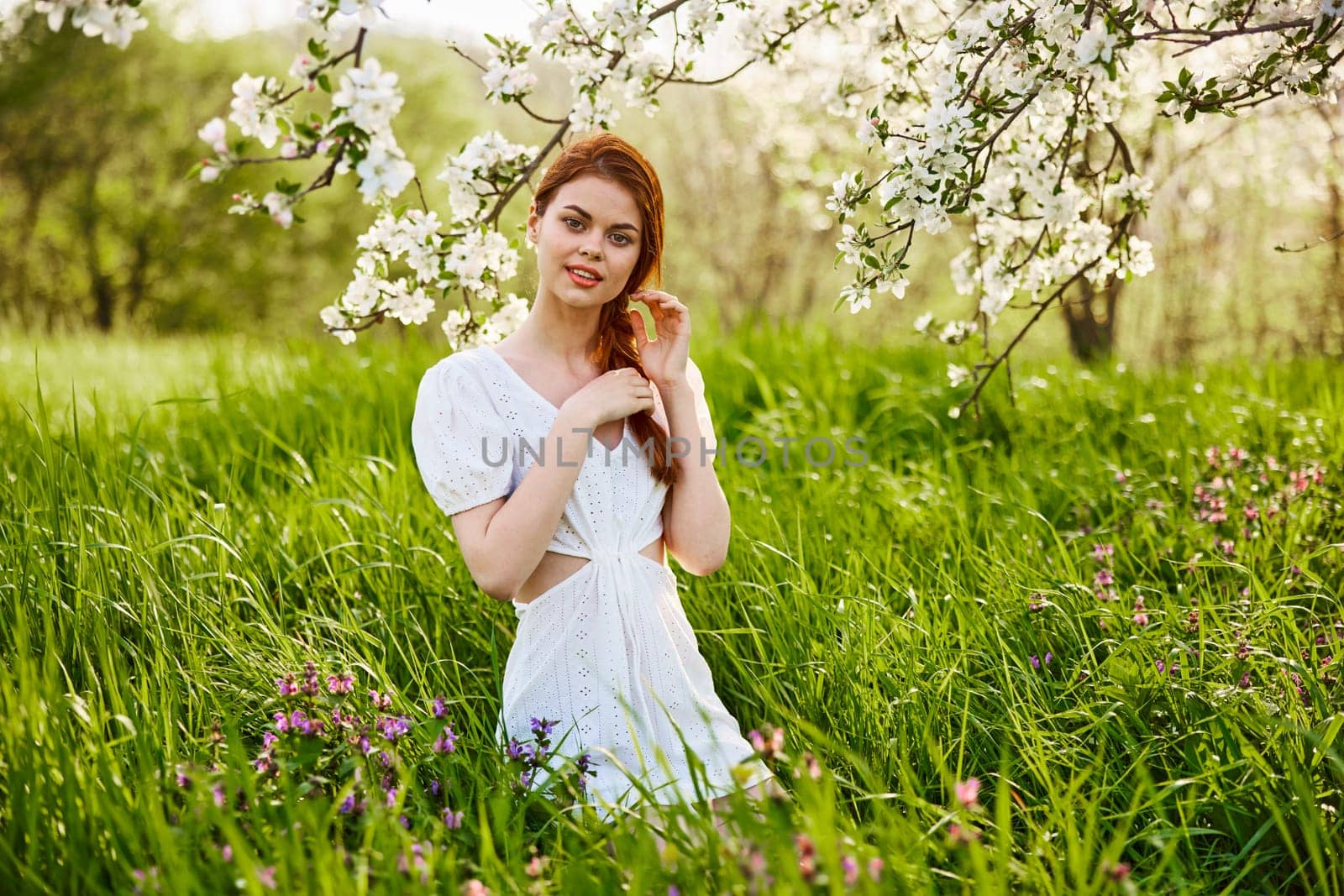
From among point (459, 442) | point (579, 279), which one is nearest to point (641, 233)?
point (579, 279)

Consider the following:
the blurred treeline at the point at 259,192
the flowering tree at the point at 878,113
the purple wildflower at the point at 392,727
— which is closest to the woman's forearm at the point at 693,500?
the flowering tree at the point at 878,113

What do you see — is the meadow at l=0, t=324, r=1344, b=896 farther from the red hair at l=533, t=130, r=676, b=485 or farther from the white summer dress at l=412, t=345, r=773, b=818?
the red hair at l=533, t=130, r=676, b=485

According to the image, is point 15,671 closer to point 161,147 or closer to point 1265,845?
point 1265,845

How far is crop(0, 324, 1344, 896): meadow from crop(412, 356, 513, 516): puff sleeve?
48 centimetres

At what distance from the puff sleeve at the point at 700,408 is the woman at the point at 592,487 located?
24 mm

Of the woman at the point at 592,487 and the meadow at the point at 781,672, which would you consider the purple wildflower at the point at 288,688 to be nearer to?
the meadow at the point at 781,672

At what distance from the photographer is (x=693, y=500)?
2279mm

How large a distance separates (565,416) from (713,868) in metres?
0.95

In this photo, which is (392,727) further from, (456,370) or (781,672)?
(781,672)

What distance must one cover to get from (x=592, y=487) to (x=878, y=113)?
133cm

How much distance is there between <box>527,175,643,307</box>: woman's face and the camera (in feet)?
7.27

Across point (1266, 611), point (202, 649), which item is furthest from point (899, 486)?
point (202, 649)

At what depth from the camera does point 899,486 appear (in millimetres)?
3824

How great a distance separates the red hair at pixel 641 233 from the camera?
87.8 inches
